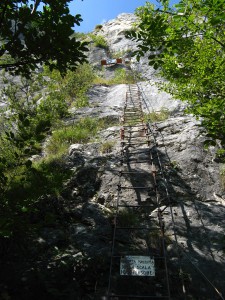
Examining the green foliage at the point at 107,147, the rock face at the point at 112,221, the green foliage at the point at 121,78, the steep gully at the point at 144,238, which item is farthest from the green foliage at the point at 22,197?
the green foliage at the point at 121,78

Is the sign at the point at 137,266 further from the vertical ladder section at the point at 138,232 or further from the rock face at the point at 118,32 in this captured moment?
the rock face at the point at 118,32

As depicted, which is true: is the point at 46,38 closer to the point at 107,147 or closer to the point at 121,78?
the point at 107,147

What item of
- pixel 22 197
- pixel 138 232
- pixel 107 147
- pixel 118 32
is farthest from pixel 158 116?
pixel 118 32

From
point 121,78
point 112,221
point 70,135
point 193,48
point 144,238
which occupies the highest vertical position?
point 193,48

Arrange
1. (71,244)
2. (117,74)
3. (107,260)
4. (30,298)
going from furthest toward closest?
(117,74), (71,244), (107,260), (30,298)

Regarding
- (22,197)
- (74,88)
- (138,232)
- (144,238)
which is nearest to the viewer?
(22,197)

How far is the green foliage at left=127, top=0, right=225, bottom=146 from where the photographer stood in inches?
178

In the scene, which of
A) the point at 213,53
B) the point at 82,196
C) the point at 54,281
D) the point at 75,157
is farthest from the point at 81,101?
the point at 54,281

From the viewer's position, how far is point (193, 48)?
6.33 metres

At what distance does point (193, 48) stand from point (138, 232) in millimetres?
3601

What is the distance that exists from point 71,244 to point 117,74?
16867mm

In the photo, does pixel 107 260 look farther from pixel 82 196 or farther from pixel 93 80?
pixel 93 80

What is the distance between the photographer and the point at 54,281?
4844 mm

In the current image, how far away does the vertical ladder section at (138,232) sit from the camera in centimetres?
496
